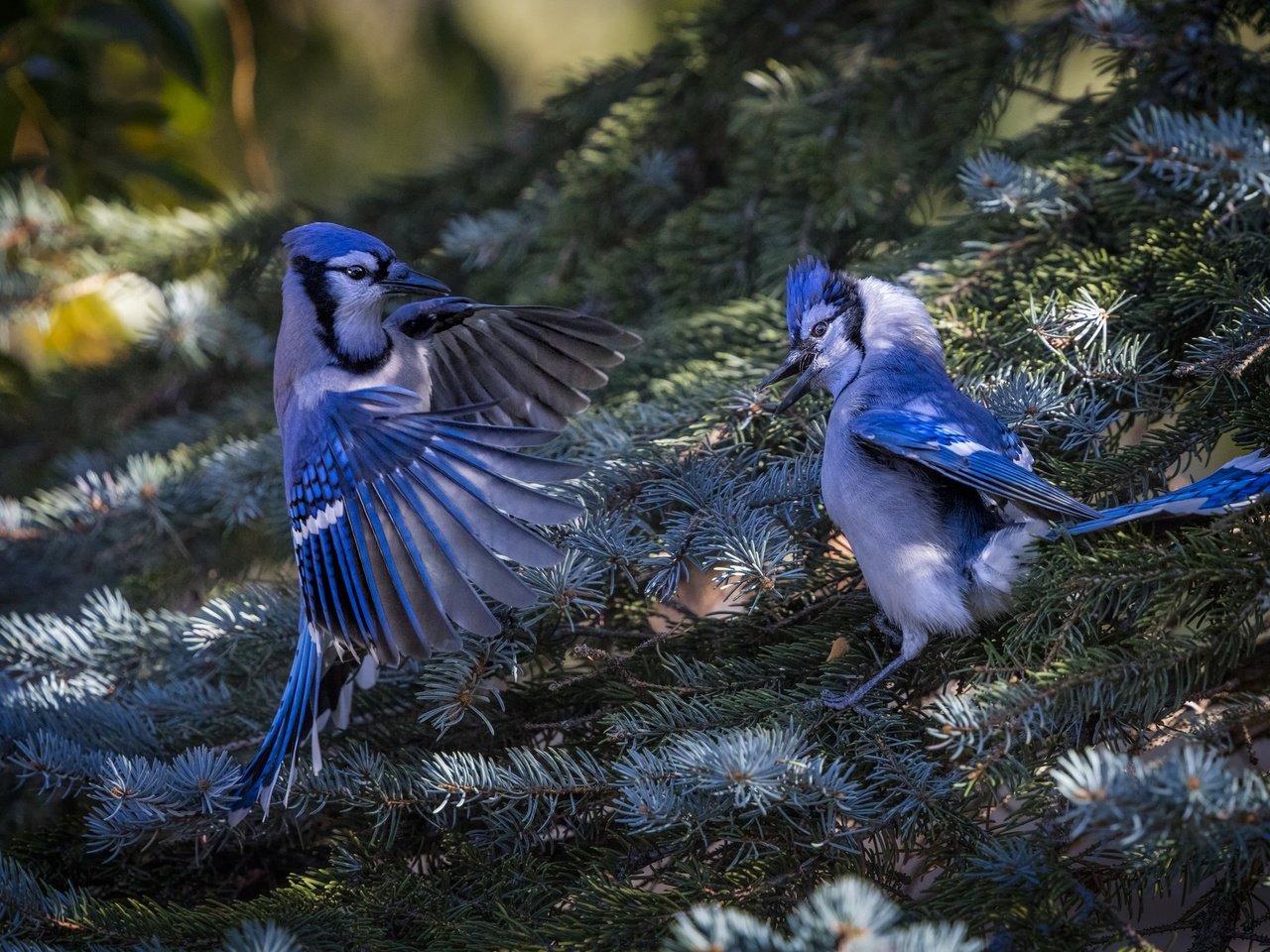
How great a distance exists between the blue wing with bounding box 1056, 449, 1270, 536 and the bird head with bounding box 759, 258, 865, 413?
0.66 metres

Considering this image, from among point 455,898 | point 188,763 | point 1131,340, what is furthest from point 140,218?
point 1131,340

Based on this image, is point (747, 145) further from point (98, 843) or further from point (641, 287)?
point (98, 843)

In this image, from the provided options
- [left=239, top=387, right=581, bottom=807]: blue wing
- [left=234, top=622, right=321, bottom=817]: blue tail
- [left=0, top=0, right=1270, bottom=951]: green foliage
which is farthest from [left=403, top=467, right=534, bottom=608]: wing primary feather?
[left=234, top=622, right=321, bottom=817]: blue tail

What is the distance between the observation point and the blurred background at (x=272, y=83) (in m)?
2.87

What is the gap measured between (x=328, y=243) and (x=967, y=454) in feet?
4.22

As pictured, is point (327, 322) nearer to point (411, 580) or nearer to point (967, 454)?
point (411, 580)

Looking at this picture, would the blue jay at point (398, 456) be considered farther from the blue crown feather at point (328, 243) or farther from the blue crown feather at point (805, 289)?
the blue crown feather at point (805, 289)

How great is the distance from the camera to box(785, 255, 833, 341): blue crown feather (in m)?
1.96

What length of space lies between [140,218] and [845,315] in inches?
78.4

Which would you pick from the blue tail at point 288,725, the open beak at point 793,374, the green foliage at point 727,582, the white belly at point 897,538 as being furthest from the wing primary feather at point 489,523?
the open beak at point 793,374

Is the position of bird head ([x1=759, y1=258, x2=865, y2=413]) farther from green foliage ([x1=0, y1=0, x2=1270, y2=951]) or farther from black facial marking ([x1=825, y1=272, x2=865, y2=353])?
green foliage ([x1=0, y1=0, x2=1270, y2=951])

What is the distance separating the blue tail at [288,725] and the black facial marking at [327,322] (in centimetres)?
58

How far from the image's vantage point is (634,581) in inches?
64.8

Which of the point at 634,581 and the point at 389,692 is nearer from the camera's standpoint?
the point at 634,581
